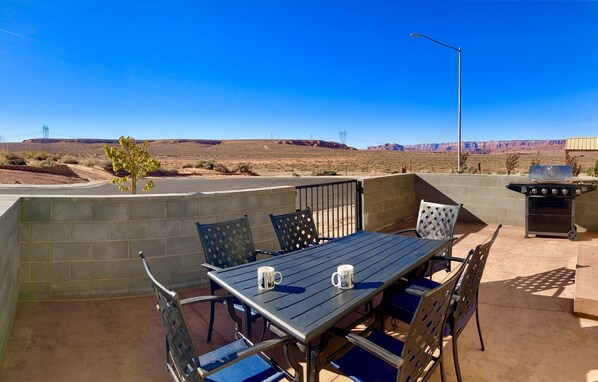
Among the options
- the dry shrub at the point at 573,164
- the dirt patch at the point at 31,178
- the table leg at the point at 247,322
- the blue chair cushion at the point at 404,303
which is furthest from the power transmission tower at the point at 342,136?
the table leg at the point at 247,322

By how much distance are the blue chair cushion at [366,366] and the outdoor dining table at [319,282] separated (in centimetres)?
15

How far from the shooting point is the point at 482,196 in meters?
7.79

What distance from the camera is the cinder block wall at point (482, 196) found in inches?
288

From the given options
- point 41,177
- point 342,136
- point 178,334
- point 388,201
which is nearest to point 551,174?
point 388,201

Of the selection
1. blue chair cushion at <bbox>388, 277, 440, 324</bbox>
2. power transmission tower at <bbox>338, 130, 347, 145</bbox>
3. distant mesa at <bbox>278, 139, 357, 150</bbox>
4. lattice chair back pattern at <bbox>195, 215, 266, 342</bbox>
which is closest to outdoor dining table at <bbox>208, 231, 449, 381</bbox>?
blue chair cushion at <bbox>388, 277, 440, 324</bbox>

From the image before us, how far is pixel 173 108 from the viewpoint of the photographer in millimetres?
48094

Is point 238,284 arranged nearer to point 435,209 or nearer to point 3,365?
point 3,365

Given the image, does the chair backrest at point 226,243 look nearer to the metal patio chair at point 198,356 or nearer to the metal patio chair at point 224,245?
the metal patio chair at point 224,245

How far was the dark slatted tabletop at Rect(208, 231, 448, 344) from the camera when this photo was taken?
1.71 meters

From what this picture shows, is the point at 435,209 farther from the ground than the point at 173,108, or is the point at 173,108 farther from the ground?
the point at 173,108

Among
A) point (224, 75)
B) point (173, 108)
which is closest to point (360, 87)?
point (224, 75)

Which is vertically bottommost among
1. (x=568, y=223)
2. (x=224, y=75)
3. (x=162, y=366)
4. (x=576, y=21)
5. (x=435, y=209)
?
(x=162, y=366)

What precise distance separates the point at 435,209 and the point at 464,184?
4.38m

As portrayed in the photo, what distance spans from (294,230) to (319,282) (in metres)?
1.37
